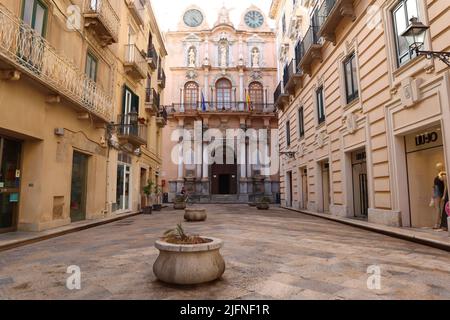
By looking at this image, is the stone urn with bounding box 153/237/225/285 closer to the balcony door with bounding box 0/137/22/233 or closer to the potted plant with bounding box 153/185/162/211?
the balcony door with bounding box 0/137/22/233

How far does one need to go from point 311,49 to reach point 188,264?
12833 mm

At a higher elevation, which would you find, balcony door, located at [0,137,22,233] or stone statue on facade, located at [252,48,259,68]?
stone statue on facade, located at [252,48,259,68]

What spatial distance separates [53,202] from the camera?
28.8 ft

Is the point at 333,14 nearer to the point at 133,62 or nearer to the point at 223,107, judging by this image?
the point at 133,62

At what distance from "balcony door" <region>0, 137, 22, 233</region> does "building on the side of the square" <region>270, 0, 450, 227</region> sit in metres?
10.4

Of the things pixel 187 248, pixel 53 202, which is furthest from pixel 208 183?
pixel 187 248

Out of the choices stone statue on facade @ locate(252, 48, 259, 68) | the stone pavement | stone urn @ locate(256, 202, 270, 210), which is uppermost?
stone statue on facade @ locate(252, 48, 259, 68)

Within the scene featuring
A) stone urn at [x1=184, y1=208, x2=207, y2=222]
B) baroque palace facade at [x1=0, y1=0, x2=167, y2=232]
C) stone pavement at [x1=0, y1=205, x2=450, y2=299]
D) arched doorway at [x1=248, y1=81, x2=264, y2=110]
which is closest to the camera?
stone pavement at [x1=0, y1=205, x2=450, y2=299]

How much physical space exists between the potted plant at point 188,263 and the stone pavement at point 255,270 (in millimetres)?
111

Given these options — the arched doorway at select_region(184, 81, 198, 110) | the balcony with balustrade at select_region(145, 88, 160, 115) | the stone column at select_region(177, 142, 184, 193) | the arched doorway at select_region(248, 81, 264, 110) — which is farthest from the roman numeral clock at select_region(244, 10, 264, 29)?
the balcony with balustrade at select_region(145, 88, 160, 115)

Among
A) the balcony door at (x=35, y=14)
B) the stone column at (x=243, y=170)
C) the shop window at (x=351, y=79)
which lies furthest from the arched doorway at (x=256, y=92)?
the balcony door at (x=35, y=14)

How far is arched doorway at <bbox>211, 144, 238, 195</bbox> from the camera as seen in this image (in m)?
30.6

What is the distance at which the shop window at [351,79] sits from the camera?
1080cm

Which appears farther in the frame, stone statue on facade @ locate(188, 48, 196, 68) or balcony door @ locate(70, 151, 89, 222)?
stone statue on facade @ locate(188, 48, 196, 68)
